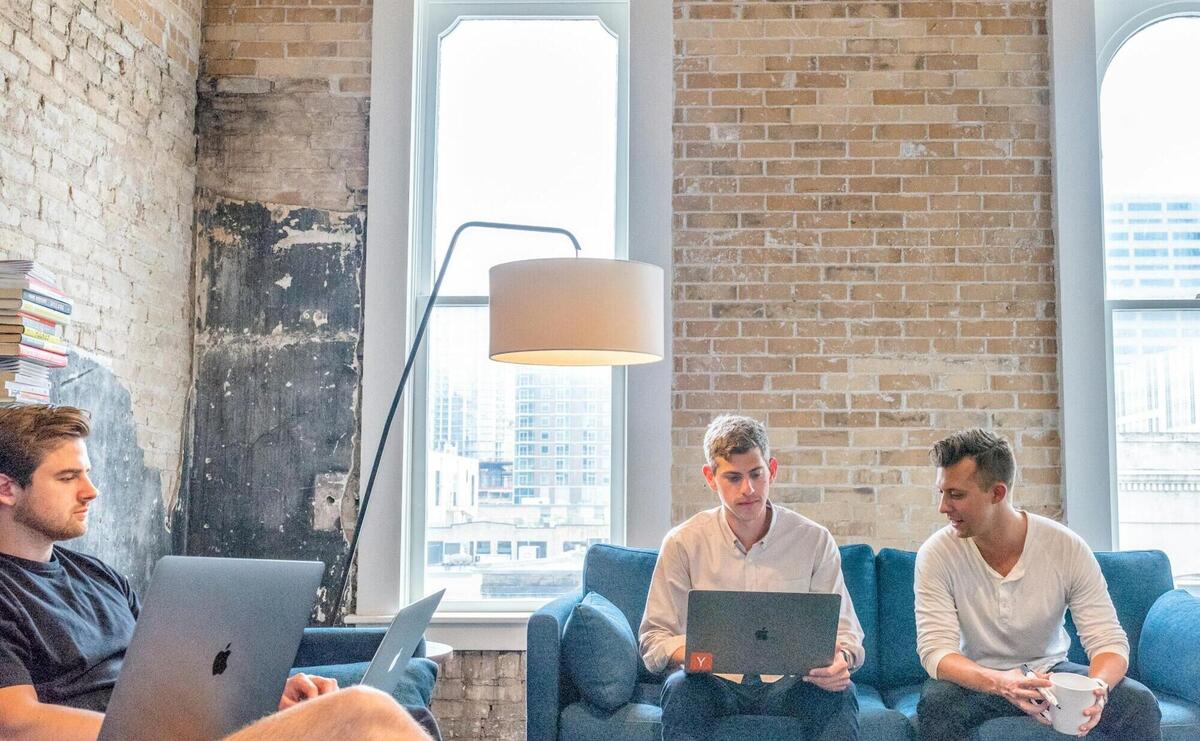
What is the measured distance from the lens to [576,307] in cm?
313

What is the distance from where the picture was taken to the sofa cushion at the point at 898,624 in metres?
3.62

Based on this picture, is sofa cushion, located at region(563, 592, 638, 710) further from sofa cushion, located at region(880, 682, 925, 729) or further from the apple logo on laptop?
the apple logo on laptop

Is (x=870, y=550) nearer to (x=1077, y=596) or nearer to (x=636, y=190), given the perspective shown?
(x=1077, y=596)

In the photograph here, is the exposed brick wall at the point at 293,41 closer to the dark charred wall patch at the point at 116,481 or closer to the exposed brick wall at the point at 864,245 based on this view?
the exposed brick wall at the point at 864,245

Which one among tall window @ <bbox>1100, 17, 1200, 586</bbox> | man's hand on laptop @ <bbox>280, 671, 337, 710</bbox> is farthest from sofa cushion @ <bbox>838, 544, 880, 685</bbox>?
man's hand on laptop @ <bbox>280, 671, 337, 710</bbox>

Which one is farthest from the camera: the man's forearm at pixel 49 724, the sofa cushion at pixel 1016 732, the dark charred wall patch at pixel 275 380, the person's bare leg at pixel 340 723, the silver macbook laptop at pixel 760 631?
the dark charred wall patch at pixel 275 380

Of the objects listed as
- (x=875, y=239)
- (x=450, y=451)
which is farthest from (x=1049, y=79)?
(x=450, y=451)

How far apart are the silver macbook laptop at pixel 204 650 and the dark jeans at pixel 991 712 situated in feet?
5.98

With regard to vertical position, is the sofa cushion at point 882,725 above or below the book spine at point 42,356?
below

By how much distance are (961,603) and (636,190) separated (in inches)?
83.4

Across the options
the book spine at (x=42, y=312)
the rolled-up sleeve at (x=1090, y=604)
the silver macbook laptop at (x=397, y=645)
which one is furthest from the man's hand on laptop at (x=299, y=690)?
the rolled-up sleeve at (x=1090, y=604)

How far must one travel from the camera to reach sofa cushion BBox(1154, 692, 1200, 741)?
9.96 feet

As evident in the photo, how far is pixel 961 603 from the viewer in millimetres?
3170

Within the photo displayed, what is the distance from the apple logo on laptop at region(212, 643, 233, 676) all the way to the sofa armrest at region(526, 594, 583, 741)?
55.6 inches
